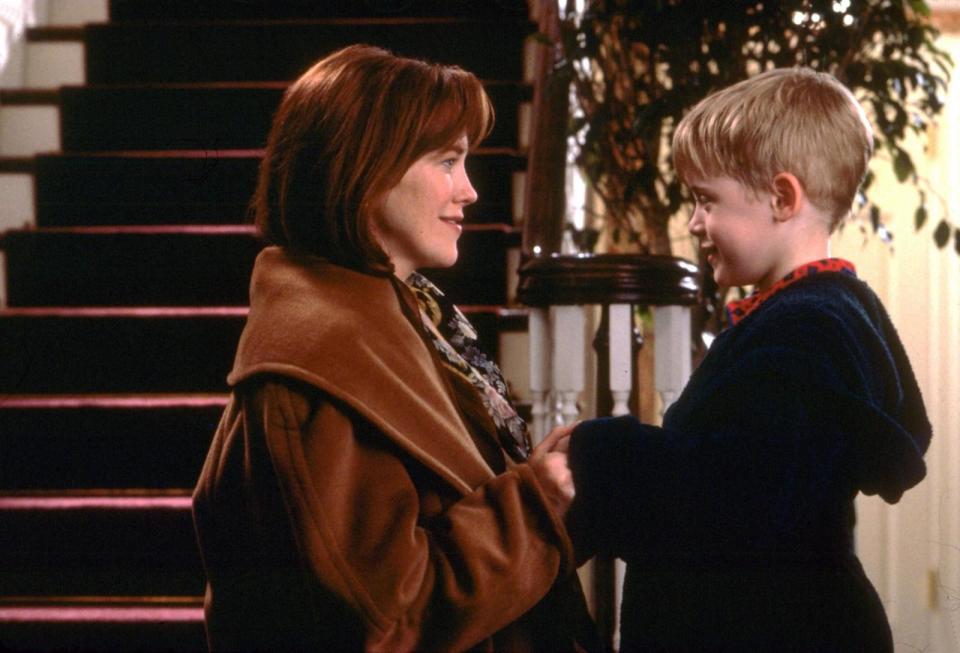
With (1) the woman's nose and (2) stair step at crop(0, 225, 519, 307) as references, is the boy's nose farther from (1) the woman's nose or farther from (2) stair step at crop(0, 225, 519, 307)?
(2) stair step at crop(0, 225, 519, 307)

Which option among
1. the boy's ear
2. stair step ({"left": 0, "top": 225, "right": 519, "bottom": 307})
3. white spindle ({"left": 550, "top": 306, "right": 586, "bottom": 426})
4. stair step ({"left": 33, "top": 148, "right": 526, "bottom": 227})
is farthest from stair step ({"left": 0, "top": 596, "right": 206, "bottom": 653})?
the boy's ear

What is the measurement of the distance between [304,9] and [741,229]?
2675 millimetres

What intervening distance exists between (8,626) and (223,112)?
1613 mm

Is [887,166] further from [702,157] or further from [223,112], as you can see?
[702,157]

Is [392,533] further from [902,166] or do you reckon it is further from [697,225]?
[902,166]

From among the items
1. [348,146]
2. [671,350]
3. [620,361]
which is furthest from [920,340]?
[348,146]

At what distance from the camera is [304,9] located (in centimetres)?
348

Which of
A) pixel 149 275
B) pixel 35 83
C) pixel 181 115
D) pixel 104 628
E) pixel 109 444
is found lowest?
pixel 104 628

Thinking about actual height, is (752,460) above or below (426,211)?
below

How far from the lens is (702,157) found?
1.19 m

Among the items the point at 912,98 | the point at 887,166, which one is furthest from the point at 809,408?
the point at 912,98

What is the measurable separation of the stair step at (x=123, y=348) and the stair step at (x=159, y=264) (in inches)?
3.8

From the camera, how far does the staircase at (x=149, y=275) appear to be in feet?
8.06

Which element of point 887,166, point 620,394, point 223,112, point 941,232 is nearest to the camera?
point 620,394
